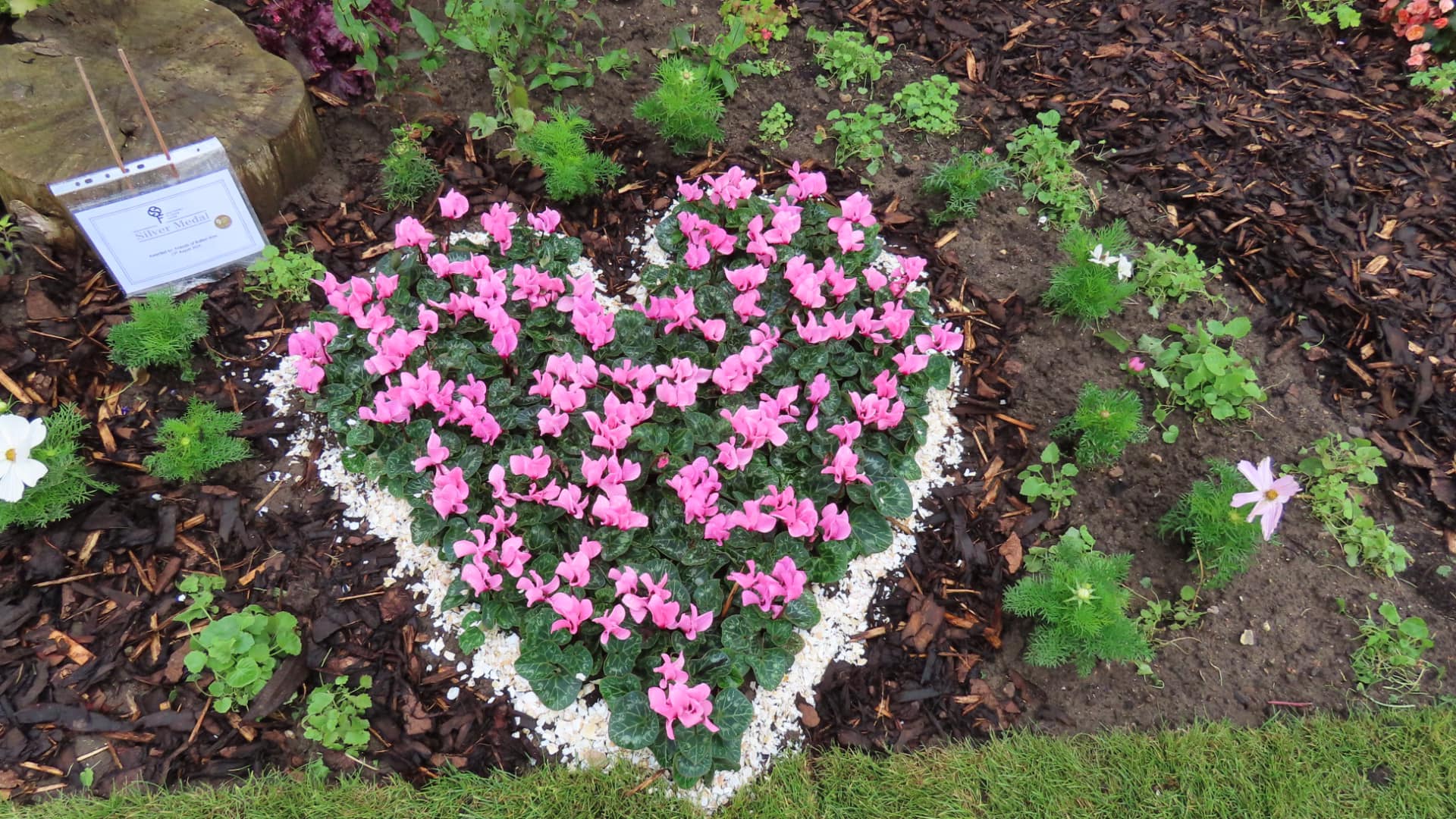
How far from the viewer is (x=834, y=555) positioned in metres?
2.77

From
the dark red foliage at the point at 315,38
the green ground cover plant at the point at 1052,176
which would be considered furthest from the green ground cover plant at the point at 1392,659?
the dark red foliage at the point at 315,38

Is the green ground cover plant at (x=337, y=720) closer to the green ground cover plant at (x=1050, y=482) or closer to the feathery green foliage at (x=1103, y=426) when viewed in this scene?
the green ground cover plant at (x=1050, y=482)

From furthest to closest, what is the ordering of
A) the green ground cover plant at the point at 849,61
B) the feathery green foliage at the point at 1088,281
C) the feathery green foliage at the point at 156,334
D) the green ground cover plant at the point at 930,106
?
the green ground cover plant at the point at 849,61, the green ground cover plant at the point at 930,106, the feathery green foliage at the point at 1088,281, the feathery green foliage at the point at 156,334

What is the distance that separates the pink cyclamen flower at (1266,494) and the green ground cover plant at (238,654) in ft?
10.3

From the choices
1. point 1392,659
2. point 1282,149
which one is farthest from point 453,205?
point 1282,149

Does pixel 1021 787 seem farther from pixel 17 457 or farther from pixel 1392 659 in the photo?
pixel 17 457

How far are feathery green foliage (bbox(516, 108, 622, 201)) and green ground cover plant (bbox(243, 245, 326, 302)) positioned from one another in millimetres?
1058

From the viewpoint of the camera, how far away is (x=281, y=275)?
3311 millimetres

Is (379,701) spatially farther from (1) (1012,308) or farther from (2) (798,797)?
(1) (1012,308)

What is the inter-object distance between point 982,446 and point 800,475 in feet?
2.81

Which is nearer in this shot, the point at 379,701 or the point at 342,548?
the point at 379,701

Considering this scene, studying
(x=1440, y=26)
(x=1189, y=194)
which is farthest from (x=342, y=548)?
(x=1440, y=26)

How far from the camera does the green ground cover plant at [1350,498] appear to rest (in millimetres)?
3012

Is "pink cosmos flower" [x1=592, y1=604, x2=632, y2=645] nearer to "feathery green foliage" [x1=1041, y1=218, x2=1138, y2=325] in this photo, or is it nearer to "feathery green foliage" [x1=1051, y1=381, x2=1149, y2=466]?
"feathery green foliage" [x1=1051, y1=381, x2=1149, y2=466]
